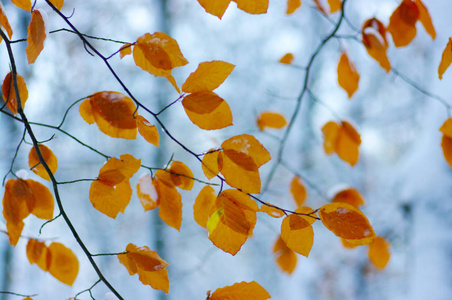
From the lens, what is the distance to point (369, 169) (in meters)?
3.37

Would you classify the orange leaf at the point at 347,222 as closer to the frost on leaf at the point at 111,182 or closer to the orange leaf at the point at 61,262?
the frost on leaf at the point at 111,182

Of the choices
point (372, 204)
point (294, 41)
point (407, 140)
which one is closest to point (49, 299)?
point (372, 204)

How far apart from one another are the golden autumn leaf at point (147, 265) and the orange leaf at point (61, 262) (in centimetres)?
15

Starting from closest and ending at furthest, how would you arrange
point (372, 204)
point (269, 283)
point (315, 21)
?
point (315, 21) < point (372, 204) < point (269, 283)

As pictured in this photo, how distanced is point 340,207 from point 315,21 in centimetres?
213

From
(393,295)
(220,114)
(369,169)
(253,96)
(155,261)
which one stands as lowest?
(155,261)

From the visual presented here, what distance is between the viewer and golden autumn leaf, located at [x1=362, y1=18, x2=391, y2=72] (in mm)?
569

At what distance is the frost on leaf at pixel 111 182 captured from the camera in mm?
424

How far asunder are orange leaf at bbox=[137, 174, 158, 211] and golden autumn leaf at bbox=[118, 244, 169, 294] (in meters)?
0.06

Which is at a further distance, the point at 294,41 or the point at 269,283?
the point at 269,283

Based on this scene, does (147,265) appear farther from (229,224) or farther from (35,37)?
(35,37)

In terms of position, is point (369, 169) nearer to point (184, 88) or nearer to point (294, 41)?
point (294, 41)

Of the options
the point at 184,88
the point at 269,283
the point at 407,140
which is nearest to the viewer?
the point at 184,88

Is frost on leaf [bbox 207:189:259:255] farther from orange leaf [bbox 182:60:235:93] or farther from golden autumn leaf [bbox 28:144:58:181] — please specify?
golden autumn leaf [bbox 28:144:58:181]
